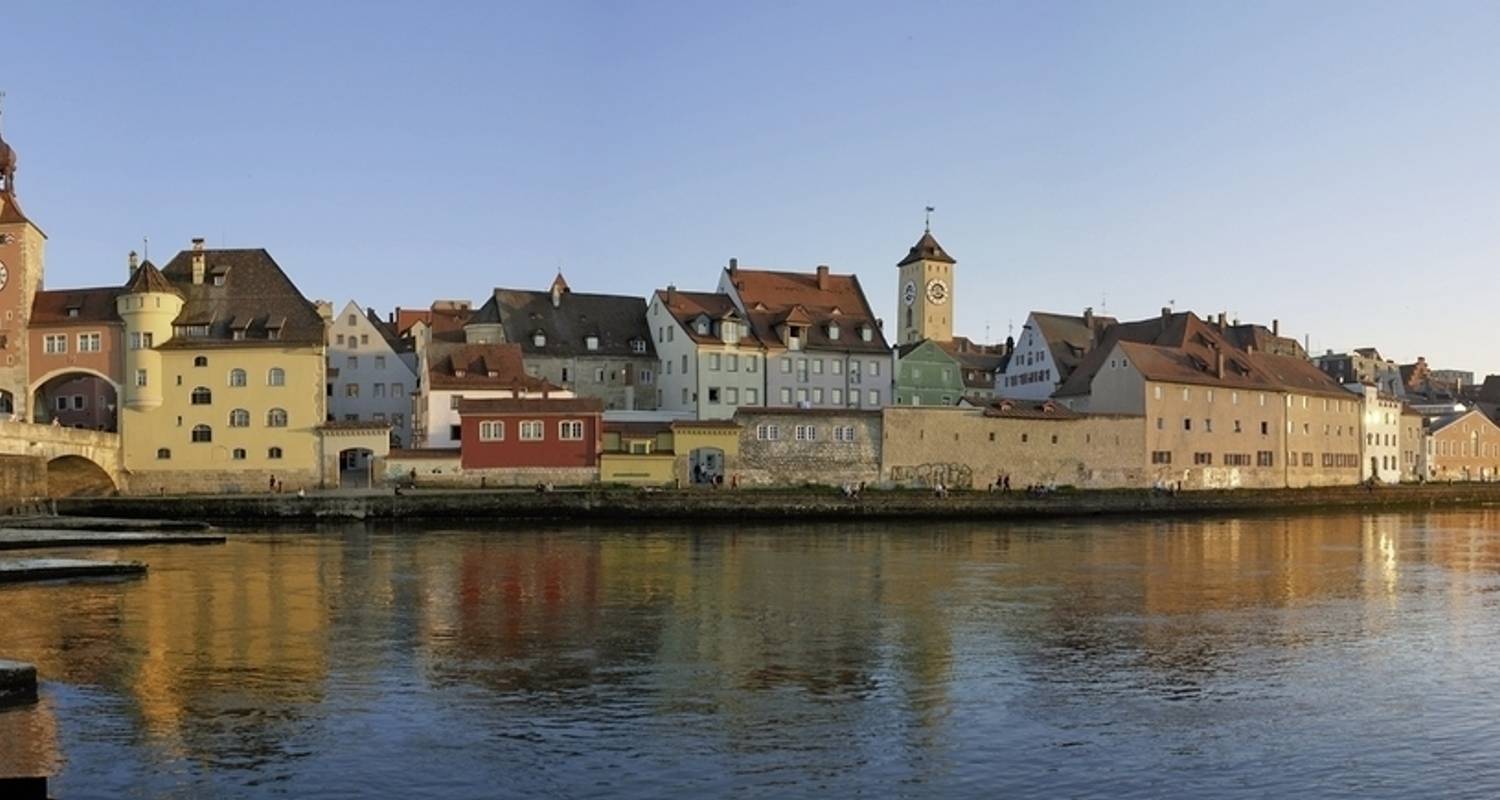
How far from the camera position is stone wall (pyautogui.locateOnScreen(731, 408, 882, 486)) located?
2522 inches

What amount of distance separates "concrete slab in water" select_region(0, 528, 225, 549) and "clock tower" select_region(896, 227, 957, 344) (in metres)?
67.9

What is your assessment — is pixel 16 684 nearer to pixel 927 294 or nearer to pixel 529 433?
pixel 529 433

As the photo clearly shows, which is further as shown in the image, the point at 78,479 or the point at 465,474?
the point at 465,474

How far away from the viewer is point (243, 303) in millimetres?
63781

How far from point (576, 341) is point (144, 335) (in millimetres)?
22823

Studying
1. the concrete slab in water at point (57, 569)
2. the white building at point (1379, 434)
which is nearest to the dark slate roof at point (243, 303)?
the concrete slab in water at point (57, 569)

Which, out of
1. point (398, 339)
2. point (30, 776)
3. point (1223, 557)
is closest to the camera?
point (30, 776)

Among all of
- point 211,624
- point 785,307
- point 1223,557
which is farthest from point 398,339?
point 211,624

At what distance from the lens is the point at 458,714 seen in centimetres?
1614

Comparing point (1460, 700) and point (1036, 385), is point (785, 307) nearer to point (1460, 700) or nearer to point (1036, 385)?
point (1036, 385)

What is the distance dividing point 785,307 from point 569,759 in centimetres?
6439

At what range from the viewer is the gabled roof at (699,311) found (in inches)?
2894

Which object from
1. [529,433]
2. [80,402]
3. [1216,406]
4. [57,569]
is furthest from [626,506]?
[1216,406]

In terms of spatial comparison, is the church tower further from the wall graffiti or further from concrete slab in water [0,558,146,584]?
the wall graffiti
